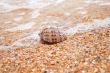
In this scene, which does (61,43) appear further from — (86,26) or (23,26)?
(23,26)

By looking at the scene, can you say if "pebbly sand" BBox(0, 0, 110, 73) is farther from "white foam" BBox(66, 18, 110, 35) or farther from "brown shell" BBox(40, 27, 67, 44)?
"brown shell" BBox(40, 27, 67, 44)

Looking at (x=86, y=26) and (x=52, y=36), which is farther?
(x=86, y=26)

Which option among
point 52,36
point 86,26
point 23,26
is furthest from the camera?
point 23,26

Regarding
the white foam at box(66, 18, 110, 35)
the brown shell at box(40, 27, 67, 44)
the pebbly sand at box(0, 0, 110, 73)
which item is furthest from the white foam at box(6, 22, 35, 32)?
the brown shell at box(40, 27, 67, 44)

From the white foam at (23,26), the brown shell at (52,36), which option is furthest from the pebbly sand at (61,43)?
the brown shell at (52,36)

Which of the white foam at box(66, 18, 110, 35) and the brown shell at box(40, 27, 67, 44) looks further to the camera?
the white foam at box(66, 18, 110, 35)

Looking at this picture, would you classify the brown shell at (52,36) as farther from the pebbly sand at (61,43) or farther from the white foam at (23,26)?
the white foam at (23,26)

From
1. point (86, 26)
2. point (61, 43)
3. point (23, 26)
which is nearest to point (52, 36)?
point (61, 43)

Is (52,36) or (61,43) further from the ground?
(52,36)

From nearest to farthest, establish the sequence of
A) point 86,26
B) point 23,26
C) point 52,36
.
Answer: point 52,36 < point 86,26 < point 23,26

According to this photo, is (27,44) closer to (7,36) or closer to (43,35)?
(43,35)

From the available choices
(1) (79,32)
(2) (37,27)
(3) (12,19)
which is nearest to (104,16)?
(1) (79,32)
